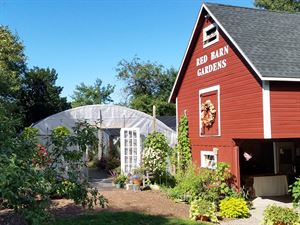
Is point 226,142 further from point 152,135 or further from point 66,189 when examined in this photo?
point 66,189

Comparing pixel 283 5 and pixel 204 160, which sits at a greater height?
pixel 283 5

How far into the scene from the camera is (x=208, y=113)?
→ 52.5ft

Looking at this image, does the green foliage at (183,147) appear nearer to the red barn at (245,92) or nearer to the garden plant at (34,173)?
the red barn at (245,92)

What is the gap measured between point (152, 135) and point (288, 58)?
654 cm

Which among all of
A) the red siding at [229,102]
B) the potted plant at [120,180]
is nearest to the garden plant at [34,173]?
the red siding at [229,102]

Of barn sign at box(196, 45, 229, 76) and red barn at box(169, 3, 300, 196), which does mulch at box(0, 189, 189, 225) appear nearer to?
red barn at box(169, 3, 300, 196)

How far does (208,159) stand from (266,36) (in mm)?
5252

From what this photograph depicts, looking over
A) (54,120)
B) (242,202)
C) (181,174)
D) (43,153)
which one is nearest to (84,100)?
(54,120)

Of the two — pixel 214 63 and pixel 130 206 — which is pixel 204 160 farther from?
pixel 130 206

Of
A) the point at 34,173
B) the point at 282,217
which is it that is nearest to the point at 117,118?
the point at 282,217

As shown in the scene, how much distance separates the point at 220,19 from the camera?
15.2m

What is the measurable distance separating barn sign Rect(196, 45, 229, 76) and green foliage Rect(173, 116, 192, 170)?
8.07 ft

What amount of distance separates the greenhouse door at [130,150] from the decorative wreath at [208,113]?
339 centimetres

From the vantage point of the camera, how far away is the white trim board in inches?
499
